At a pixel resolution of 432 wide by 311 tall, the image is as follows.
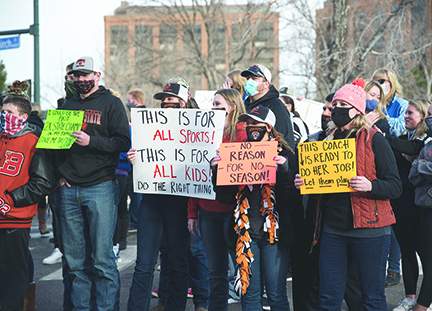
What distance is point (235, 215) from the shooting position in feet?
11.7

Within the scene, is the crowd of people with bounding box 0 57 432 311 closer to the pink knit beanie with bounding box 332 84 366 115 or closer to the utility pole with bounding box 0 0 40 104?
the pink knit beanie with bounding box 332 84 366 115

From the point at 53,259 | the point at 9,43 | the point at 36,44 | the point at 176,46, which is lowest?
the point at 53,259

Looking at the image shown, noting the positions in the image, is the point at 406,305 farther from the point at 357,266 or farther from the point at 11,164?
the point at 11,164

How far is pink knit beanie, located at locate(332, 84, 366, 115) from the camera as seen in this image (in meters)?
3.46

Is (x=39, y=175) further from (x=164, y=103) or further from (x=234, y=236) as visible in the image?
(x=234, y=236)

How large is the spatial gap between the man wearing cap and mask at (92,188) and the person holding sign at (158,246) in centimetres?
26

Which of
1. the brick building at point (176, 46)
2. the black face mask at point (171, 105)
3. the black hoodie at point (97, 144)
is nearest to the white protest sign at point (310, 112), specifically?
the black face mask at point (171, 105)

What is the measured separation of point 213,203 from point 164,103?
46.4 inches

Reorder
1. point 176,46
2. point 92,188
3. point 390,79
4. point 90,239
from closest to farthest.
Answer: point 92,188 → point 90,239 → point 390,79 → point 176,46

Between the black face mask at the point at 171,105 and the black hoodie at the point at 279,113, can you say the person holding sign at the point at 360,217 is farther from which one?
the black face mask at the point at 171,105

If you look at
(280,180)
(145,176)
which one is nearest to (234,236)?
(280,180)

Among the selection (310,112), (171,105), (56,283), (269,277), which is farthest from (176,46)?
(269,277)

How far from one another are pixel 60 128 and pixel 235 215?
6.08 ft

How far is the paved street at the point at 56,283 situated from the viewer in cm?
505
